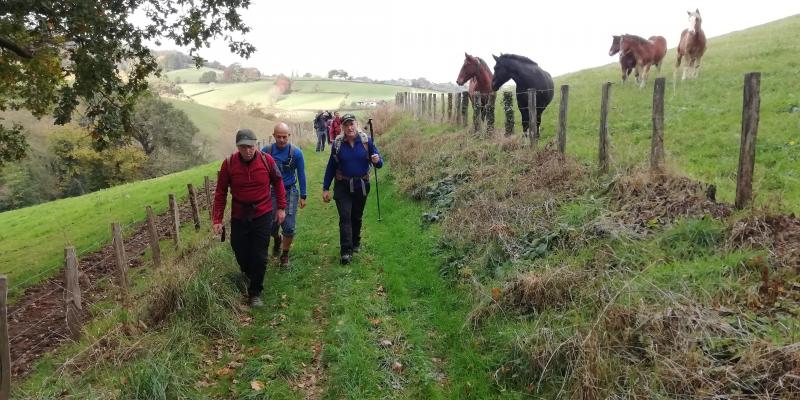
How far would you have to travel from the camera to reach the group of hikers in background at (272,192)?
563 cm

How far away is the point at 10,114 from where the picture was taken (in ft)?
181

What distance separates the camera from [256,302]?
590 centimetres

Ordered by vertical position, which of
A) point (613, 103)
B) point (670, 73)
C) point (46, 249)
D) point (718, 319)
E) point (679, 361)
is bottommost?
point (46, 249)

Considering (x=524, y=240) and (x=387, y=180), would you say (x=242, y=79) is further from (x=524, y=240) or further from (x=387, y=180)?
(x=524, y=240)

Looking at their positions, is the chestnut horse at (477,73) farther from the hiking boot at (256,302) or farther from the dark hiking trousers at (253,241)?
the hiking boot at (256,302)

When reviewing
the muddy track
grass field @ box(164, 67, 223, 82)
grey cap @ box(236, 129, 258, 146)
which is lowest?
the muddy track

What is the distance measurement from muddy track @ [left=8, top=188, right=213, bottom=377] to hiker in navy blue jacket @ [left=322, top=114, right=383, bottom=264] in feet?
11.7

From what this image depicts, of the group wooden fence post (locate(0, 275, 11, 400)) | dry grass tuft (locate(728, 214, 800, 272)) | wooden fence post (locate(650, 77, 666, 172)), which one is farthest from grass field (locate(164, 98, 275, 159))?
dry grass tuft (locate(728, 214, 800, 272))

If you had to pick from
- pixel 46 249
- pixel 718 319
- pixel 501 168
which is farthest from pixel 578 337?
pixel 46 249

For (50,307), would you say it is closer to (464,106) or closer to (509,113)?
(509,113)

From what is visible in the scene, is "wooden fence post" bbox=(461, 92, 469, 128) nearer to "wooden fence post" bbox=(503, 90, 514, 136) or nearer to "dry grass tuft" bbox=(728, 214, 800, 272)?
"wooden fence post" bbox=(503, 90, 514, 136)

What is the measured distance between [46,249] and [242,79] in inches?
3858

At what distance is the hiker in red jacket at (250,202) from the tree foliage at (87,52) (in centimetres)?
445

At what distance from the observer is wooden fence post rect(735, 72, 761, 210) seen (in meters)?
4.54
